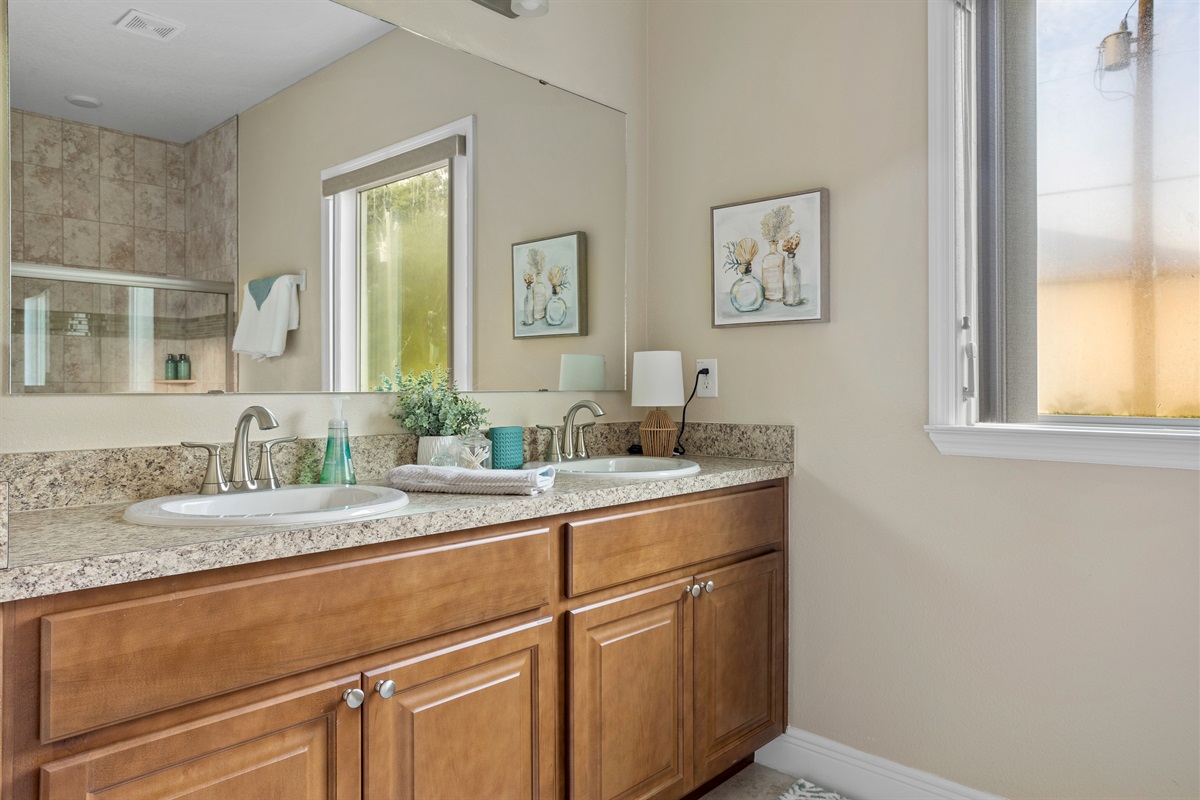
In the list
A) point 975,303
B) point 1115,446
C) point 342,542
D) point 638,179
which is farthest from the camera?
point 638,179

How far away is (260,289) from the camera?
163 cm

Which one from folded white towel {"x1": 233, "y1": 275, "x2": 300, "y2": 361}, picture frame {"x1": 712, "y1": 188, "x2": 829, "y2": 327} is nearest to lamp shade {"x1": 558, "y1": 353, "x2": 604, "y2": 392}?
picture frame {"x1": 712, "y1": 188, "x2": 829, "y2": 327}

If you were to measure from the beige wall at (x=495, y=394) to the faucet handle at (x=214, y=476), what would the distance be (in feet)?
0.30

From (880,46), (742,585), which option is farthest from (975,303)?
(742,585)

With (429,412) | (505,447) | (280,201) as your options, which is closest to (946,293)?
(505,447)

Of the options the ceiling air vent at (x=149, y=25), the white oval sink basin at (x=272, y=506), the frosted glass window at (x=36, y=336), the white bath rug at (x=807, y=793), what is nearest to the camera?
the white oval sink basin at (x=272, y=506)

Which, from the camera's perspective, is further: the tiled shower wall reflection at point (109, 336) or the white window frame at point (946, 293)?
the white window frame at point (946, 293)

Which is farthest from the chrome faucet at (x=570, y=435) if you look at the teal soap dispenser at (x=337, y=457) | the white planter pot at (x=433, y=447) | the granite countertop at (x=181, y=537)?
the teal soap dispenser at (x=337, y=457)

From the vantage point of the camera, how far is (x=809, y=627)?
218 cm

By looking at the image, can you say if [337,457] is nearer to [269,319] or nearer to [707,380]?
[269,319]

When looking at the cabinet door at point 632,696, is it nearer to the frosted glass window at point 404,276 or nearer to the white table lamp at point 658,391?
the white table lamp at point 658,391

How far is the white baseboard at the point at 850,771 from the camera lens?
1947 millimetres

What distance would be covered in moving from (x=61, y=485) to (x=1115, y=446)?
2047 mm

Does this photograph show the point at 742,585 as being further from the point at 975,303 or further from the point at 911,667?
the point at 975,303
